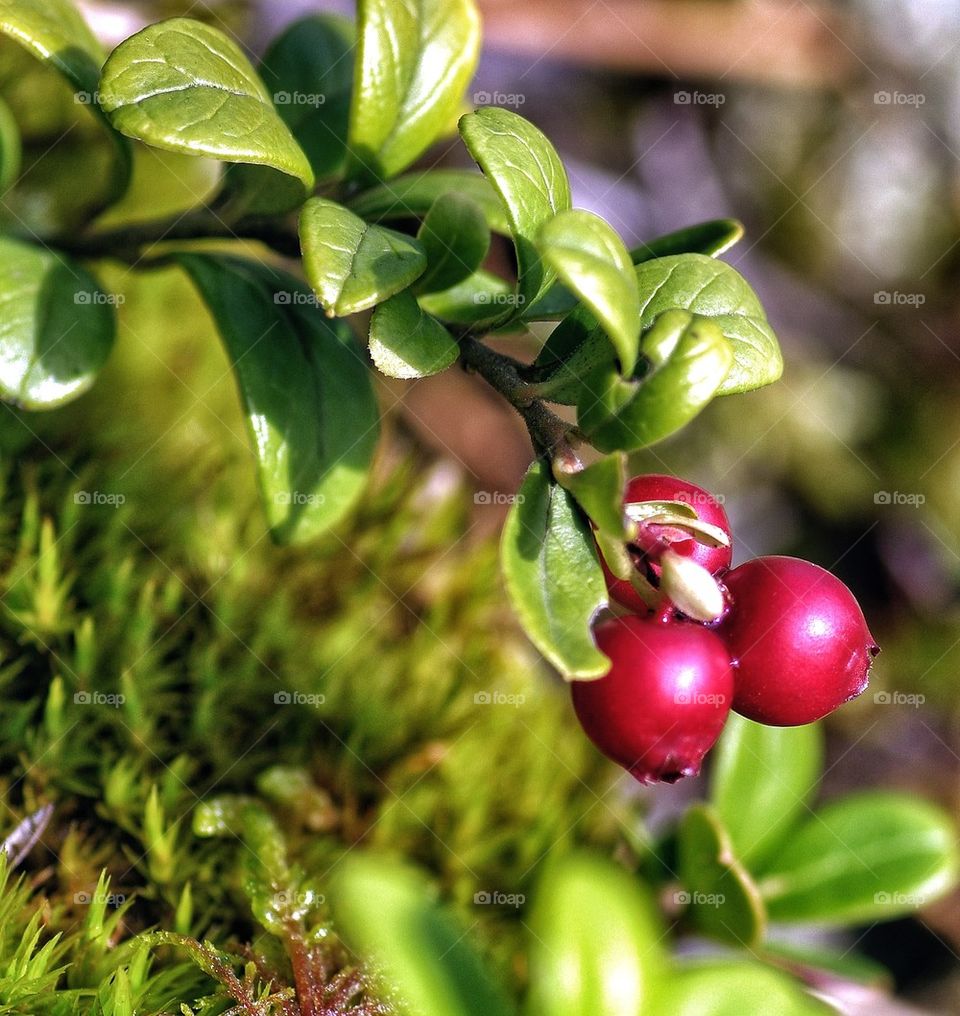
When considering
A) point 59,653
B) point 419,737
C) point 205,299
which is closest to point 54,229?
point 205,299

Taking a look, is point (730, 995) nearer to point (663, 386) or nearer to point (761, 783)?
point (663, 386)

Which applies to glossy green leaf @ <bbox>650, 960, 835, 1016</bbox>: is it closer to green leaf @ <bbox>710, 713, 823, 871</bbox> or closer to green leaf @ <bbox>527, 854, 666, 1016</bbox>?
green leaf @ <bbox>527, 854, 666, 1016</bbox>

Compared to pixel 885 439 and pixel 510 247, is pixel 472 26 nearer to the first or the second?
pixel 510 247

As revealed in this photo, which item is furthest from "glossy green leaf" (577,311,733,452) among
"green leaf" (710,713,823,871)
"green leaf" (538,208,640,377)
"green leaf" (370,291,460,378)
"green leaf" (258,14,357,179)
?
"green leaf" (710,713,823,871)

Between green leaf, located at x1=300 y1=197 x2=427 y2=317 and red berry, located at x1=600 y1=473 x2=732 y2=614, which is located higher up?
green leaf, located at x1=300 y1=197 x2=427 y2=317

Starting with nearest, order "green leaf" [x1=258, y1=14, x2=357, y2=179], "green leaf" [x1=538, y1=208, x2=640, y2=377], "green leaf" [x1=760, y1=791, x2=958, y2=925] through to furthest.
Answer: "green leaf" [x1=538, y1=208, x2=640, y2=377], "green leaf" [x1=258, y1=14, x2=357, y2=179], "green leaf" [x1=760, y1=791, x2=958, y2=925]

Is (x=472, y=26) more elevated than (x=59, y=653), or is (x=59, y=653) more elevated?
(x=472, y=26)

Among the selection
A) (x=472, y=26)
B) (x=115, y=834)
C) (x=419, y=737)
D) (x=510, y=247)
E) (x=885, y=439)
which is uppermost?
(x=472, y=26)
